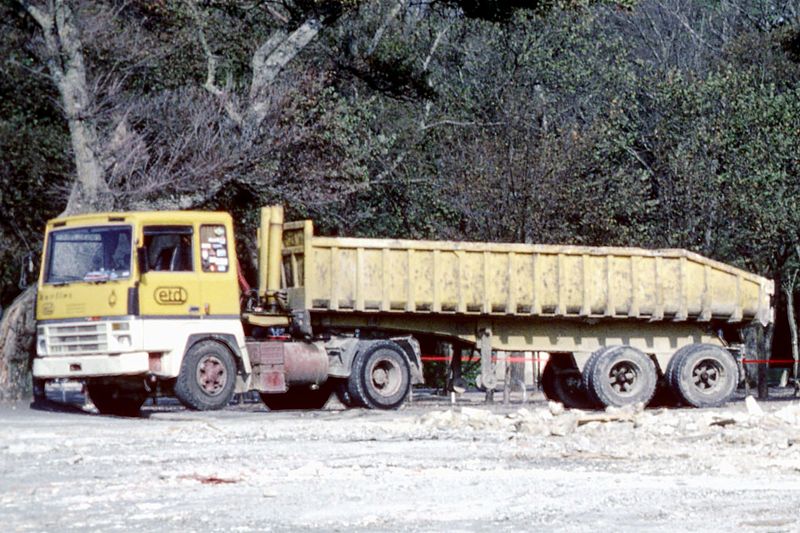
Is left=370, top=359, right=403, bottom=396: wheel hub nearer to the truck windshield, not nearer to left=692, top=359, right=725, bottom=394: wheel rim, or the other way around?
the truck windshield

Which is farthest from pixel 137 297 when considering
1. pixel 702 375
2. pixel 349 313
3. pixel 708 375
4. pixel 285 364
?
pixel 708 375

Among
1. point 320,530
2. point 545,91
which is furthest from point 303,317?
point 545,91

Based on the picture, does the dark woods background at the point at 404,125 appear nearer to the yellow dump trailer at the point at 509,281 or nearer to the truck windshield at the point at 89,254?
the truck windshield at the point at 89,254

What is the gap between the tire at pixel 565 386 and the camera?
27.5 meters

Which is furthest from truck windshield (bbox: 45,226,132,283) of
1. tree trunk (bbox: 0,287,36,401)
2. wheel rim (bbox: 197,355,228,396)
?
tree trunk (bbox: 0,287,36,401)

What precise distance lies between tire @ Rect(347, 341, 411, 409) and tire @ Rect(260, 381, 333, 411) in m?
1.52

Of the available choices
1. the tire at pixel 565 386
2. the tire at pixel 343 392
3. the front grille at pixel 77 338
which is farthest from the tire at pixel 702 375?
the front grille at pixel 77 338

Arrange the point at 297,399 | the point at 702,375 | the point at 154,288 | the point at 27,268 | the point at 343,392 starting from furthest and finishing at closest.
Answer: the point at 297,399 < the point at 702,375 < the point at 343,392 < the point at 27,268 < the point at 154,288

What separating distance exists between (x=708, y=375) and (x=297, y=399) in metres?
6.86

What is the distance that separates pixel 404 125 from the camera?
39.5 meters

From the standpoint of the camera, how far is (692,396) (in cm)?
2656

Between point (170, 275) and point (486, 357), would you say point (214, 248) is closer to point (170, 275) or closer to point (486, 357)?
point (170, 275)

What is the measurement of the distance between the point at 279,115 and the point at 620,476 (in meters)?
19.7

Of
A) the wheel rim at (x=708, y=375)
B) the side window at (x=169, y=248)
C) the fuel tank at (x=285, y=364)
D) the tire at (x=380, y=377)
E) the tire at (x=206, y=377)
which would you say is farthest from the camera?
the wheel rim at (x=708, y=375)
